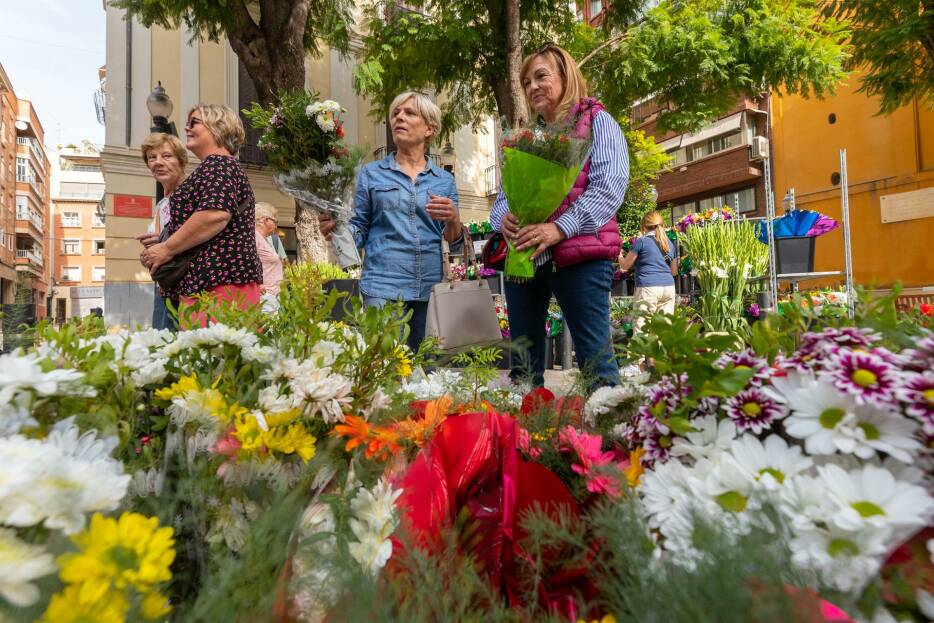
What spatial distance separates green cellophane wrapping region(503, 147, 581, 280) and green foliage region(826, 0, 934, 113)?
9.98 metres

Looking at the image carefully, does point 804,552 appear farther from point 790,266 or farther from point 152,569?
point 790,266

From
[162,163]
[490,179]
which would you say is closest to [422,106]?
[162,163]

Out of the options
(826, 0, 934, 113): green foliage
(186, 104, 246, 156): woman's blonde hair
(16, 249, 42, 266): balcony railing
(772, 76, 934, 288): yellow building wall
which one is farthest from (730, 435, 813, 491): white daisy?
→ (16, 249, 42, 266): balcony railing

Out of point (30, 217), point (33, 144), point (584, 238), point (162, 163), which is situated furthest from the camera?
point (33, 144)

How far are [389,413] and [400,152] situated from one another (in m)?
2.18

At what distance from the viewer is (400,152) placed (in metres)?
2.75

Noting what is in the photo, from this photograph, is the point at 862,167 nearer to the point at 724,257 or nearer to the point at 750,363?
the point at 724,257

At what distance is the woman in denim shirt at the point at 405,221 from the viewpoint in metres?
2.60

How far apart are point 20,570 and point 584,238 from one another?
1.90 meters

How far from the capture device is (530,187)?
196cm

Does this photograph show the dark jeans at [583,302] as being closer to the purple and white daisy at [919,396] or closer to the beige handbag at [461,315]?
the beige handbag at [461,315]

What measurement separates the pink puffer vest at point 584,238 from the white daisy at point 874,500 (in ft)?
5.38

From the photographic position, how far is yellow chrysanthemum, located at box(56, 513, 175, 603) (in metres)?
0.35

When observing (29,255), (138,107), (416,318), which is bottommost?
(416,318)
